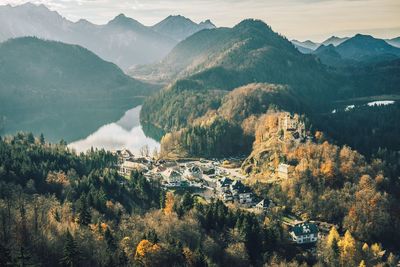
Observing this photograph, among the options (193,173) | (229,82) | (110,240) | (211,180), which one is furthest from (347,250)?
(229,82)

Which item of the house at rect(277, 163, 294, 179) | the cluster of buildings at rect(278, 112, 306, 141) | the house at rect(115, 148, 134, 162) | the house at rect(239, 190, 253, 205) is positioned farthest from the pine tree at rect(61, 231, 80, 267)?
the house at rect(115, 148, 134, 162)

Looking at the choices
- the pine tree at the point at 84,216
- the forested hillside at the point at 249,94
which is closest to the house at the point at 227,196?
the pine tree at the point at 84,216

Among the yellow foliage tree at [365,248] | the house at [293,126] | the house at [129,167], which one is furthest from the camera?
the house at [293,126]

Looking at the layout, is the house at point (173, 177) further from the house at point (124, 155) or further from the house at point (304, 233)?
the house at point (304, 233)

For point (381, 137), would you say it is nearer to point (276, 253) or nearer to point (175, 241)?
point (276, 253)

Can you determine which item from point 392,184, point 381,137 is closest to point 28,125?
point 381,137

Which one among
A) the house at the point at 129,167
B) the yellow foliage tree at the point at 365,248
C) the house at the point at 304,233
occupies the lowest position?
the yellow foliage tree at the point at 365,248
